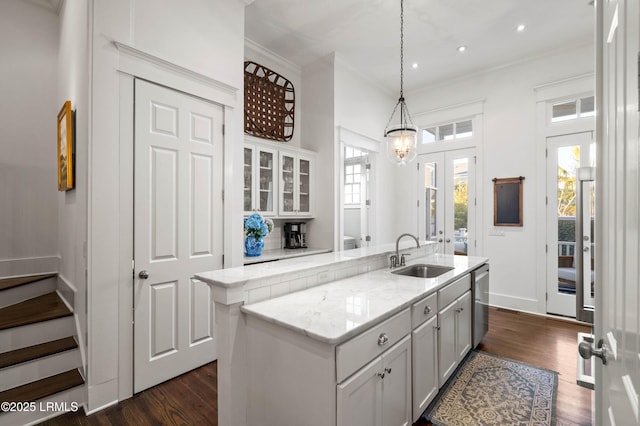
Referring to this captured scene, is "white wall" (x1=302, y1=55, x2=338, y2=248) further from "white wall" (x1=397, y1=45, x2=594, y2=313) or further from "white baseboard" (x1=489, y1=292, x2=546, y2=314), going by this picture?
"white baseboard" (x1=489, y1=292, x2=546, y2=314)

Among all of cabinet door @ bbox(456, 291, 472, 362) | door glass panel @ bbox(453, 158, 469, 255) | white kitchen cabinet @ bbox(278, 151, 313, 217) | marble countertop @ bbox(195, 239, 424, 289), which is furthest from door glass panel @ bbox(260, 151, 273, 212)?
door glass panel @ bbox(453, 158, 469, 255)

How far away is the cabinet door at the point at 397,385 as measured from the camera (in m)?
1.58

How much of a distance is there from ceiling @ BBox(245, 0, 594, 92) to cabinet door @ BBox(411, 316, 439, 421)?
320 centimetres

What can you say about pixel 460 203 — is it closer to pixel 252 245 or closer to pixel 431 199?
pixel 431 199

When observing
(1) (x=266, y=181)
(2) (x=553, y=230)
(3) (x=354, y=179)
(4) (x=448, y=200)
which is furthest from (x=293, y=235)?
(2) (x=553, y=230)

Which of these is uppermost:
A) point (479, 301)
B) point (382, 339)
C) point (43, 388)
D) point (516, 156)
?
point (516, 156)

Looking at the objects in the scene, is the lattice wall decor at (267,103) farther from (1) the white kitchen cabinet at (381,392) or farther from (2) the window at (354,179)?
(1) the white kitchen cabinet at (381,392)

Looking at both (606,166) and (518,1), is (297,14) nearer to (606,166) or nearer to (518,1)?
(518,1)

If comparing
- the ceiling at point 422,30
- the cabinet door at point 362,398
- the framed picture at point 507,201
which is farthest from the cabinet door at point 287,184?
the framed picture at point 507,201

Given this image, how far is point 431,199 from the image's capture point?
5.19 metres

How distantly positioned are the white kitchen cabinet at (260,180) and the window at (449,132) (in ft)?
9.35

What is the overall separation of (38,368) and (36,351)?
129mm

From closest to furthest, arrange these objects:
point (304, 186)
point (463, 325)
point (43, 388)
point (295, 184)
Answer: point (43, 388) < point (463, 325) < point (295, 184) < point (304, 186)

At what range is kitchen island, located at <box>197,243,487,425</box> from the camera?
1.33 metres
